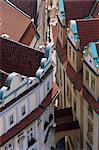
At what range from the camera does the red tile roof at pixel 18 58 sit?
41156 mm

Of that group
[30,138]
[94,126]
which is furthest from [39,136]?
[94,126]

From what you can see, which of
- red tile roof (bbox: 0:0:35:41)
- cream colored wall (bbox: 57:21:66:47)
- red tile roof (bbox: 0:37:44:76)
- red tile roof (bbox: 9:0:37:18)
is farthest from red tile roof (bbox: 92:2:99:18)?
red tile roof (bbox: 0:37:44:76)

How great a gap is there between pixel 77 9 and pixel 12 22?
→ 7.58 m

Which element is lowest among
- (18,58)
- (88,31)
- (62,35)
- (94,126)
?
(94,126)

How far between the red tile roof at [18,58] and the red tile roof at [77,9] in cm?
1106

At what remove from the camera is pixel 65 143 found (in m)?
54.5

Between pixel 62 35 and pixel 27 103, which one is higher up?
pixel 62 35

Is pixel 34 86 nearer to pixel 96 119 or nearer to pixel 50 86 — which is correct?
pixel 50 86

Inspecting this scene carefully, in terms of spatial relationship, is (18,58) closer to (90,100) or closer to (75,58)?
(75,58)

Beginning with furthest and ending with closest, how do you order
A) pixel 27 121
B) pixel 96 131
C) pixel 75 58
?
1. pixel 75 58
2. pixel 96 131
3. pixel 27 121

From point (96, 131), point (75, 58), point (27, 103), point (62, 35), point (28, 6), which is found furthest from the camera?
point (28, 6)

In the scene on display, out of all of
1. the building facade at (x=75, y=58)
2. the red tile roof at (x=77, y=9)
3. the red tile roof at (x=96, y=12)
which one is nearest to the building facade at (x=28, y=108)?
the building facade at (x=75, y=58)

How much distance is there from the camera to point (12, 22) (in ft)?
163

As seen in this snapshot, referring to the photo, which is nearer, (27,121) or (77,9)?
(27,121)
